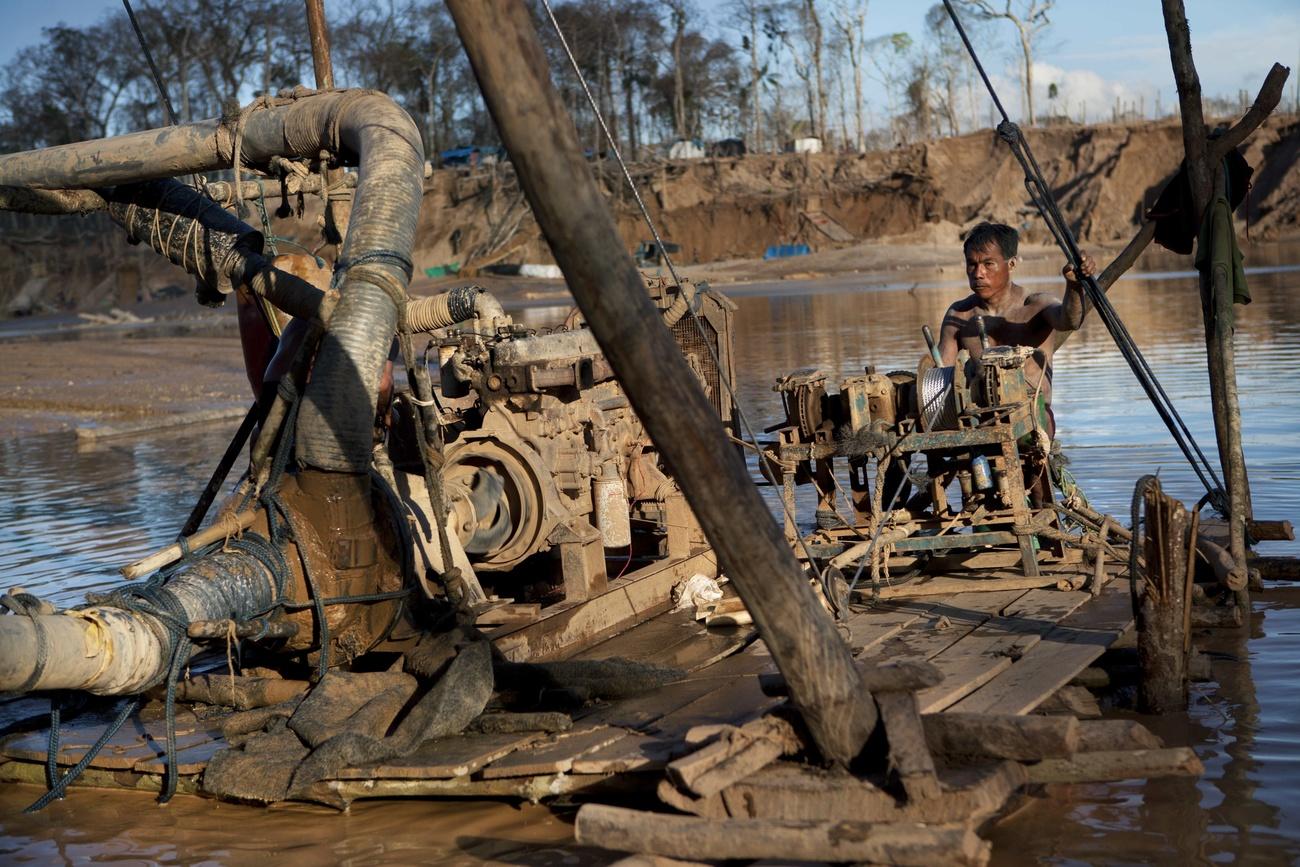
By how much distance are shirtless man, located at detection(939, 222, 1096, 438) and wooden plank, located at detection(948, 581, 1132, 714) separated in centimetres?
138

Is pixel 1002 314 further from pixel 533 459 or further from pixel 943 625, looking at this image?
pixel 533 459

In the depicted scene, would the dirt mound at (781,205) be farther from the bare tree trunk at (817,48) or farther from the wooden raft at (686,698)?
the wooden raft at (686,698)

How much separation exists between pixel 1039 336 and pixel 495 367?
3.25 metres

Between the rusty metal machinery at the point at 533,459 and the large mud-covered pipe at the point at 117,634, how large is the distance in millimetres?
1429

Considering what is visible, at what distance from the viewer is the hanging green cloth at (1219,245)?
7.36 meters

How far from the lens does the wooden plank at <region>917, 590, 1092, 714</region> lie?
551cm

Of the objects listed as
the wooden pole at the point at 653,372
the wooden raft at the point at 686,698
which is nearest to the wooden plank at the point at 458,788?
the wooden raft at the point at 686,698

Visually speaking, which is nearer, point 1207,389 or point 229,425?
point 1207,389

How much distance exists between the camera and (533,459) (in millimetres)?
7820

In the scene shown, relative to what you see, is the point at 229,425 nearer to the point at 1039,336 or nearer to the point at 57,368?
the point at 57,368

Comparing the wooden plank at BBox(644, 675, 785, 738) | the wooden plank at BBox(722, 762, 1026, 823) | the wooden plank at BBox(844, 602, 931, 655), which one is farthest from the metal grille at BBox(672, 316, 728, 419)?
the wooden plank at BBox(722, 762, 1026, 823)

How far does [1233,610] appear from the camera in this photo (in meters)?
7.14

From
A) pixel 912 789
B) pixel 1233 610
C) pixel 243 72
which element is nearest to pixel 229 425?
pixel 1233 610

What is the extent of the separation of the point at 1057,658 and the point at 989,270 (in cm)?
300
